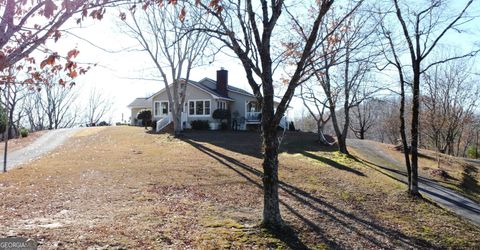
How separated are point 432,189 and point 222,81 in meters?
24.5

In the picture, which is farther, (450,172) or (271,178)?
(450,172)

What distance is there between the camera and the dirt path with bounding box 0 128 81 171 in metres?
19.4

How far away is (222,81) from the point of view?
122ft

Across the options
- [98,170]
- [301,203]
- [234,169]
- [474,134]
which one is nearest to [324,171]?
[234,169]

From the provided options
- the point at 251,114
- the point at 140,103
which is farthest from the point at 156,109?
the point at 251,114

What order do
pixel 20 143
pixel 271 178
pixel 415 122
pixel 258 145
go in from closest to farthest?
1. pixel 271 178
2. pixel 415 122
3. pixel 258 145
4. pixel 20 143

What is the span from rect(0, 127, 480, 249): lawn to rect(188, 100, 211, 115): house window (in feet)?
52.1

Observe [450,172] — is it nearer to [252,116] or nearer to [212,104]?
[252,116]

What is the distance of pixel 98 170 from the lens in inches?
579

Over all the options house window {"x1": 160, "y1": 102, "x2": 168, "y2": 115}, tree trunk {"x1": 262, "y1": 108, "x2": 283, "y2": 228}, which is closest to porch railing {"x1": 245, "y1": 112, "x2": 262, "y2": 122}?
house window {"x1": 160, "y1": 102, "x2": 168, "y2": 115}

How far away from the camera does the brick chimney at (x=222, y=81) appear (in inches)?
1455

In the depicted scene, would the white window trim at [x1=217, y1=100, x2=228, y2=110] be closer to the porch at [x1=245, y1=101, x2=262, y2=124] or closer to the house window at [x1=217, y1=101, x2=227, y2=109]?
the house window at [x1=217, y1=101, x2=227, y2=109]

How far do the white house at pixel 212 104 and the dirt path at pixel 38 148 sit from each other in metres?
8.08

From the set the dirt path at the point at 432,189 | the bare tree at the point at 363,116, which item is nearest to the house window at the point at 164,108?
the dirt path at the point at 432,189
